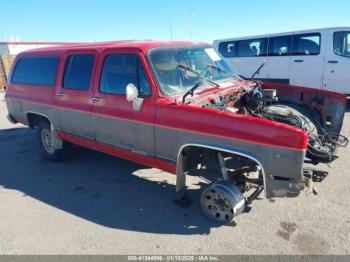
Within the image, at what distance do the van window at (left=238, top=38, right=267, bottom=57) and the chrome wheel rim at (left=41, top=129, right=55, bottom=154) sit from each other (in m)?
7.78

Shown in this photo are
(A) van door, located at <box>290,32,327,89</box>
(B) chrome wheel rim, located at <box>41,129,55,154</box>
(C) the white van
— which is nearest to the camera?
(B) chrome wheel rim, located at <box>41,129,55,154</box>

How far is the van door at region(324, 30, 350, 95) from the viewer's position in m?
9.30

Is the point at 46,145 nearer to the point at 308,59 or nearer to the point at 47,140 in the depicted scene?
the point at 47,140

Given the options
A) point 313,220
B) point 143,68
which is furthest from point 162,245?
point 143,68

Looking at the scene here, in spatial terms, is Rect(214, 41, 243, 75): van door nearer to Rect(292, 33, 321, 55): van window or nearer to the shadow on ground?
Rect(292, 33, 321, 55): van window

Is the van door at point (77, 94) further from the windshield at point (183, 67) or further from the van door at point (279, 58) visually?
the van door at point (279, 58)

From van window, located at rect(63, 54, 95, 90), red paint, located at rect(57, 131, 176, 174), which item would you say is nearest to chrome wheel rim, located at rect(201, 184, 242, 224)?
red paint, located at rect(57, 131, 176, 174)

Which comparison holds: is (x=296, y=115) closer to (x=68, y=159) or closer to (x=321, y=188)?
(x=321, y=188)

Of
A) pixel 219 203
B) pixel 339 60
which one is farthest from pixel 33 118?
pixel 339 60

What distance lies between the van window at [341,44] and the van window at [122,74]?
756cm

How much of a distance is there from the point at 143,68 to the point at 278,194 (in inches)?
85.1

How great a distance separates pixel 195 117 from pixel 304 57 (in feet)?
25.4

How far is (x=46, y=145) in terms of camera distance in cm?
618

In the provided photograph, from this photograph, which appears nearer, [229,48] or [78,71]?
[78,71]
